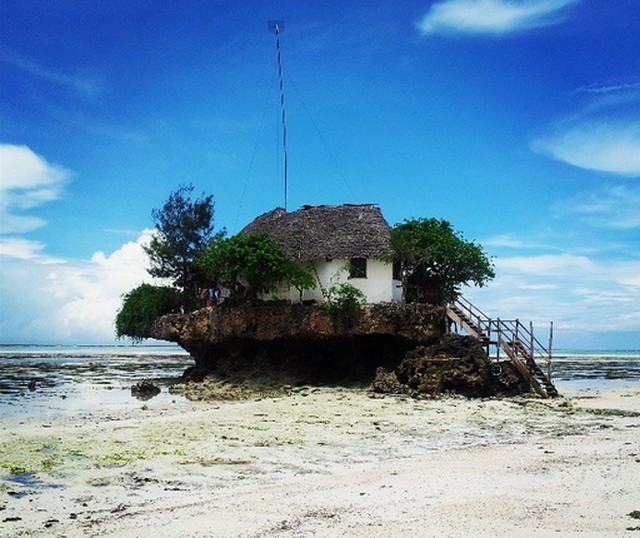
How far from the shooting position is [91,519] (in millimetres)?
10039

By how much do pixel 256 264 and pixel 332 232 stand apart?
4.69 m

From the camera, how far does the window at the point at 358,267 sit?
33.0 metres

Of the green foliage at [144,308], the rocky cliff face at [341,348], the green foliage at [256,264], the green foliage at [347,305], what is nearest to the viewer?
the rocky cliff face at [341,348]

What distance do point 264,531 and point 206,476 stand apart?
14.1 ft

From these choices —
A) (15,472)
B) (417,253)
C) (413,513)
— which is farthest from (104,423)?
(417,253)

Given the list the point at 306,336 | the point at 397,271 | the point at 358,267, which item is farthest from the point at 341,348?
the point at 397,271

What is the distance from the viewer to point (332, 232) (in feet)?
113

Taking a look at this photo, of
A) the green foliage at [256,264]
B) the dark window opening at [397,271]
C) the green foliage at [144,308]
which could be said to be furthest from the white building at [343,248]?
the green foliage at [144,308]

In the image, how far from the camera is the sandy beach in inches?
376

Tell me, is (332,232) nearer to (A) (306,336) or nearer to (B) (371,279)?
(B) (371,279)

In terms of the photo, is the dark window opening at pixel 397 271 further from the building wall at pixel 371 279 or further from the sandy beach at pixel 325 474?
the sandy beach at pixel 325 474

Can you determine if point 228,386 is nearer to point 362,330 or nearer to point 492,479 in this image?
point 362,330

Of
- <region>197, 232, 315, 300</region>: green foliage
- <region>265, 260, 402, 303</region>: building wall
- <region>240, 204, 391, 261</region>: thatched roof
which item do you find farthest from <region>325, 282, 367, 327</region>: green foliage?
<region>240, 204, 391, 261</region>: thatched roof

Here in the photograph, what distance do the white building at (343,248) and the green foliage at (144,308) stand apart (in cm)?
1020
